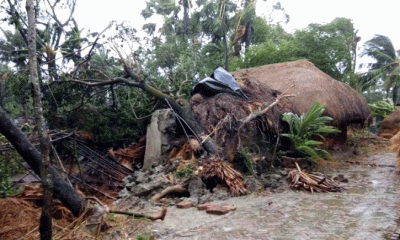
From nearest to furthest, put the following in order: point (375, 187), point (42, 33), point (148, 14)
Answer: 1. point (375, 187)
2. point (42, 33)
3. point (148, 14)

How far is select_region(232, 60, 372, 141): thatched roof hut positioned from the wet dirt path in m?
2.97

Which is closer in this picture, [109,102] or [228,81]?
[228,81]

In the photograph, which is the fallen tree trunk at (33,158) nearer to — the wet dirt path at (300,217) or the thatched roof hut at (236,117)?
the wet dirt path at (300,217)

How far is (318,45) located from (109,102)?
9758mm

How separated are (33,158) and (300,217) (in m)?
3.16

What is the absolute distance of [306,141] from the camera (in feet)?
23.4

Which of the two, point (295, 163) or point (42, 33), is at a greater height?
point (42, 33)

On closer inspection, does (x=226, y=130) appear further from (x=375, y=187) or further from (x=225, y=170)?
(x=375, y=187)

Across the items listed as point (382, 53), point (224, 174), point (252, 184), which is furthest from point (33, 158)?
point (382, 53)

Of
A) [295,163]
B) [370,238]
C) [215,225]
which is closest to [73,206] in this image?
[215,225]

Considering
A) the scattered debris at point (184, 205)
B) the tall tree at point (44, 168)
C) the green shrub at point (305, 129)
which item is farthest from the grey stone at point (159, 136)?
the tall tree at point (44, 168)

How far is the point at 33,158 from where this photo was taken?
3883 millimetres

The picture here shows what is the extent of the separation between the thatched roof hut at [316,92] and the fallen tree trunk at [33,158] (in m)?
5.51

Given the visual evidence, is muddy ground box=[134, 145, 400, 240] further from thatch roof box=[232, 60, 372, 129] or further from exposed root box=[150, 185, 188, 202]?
thatch roof box=[232, 60, 372, 129]
